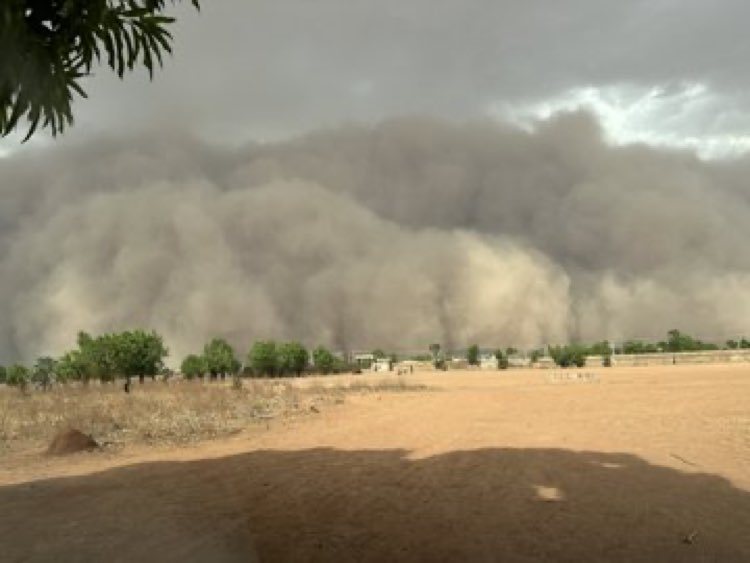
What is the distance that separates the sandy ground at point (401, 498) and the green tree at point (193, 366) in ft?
459

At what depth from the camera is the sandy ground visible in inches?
399

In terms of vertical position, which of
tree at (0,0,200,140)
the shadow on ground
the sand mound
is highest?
tree at (0,0,200,140)

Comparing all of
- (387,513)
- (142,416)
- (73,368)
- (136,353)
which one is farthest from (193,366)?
(387,513)

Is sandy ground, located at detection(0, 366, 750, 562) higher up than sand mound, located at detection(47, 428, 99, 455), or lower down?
lower down

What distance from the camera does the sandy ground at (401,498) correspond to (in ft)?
33.3

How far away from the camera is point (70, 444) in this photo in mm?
20656

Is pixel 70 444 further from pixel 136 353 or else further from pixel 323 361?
pixel 323 361

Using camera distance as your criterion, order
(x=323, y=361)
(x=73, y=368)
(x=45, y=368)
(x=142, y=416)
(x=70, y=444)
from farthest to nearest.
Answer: (x=323, y=361) → (x=45, y=368) → (x=73, y=368) → (x=142, y=416) → (x=70, y=444)

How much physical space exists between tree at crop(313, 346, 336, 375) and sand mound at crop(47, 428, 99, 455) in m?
167

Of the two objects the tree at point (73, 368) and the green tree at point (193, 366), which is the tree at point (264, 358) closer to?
the green tree at point (193, 366)

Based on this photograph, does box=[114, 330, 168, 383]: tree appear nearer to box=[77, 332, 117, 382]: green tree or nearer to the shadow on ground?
box=[77, 332, 117, 382]: green tree

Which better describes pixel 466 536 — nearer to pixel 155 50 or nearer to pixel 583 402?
pixel 155 50

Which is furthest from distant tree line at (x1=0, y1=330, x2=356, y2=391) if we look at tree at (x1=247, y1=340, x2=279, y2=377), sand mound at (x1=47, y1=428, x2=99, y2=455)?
sand mound at (x1=47, y1=428, x2=99, y2=455)

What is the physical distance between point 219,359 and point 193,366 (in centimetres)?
768
